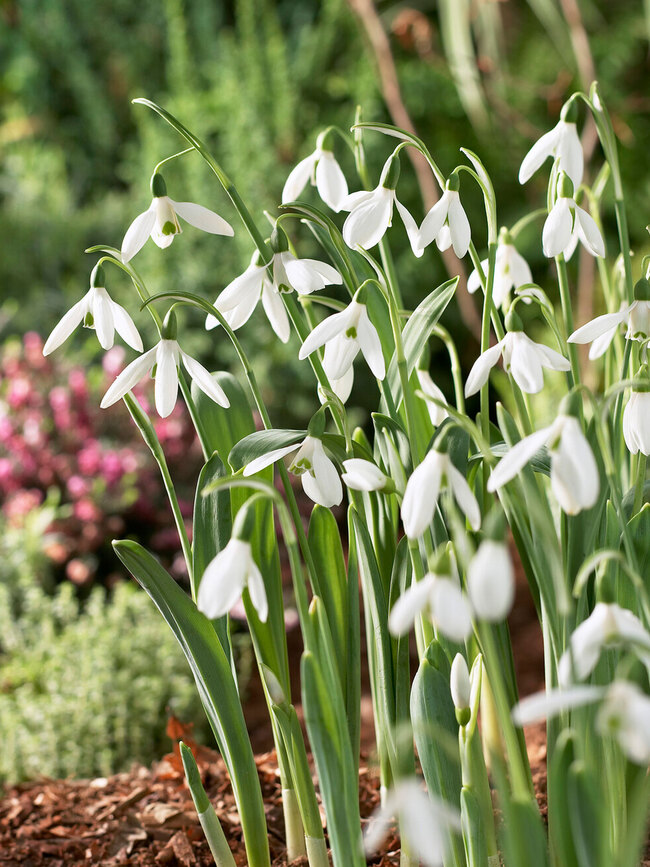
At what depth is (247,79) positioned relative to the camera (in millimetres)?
3559

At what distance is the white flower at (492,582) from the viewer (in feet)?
Answer: 1.61

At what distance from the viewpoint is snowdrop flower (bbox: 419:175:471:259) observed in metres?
0.77

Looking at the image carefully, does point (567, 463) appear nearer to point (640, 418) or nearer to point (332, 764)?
point (640, 418)

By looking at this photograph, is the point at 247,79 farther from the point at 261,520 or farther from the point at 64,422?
the point at 261,520

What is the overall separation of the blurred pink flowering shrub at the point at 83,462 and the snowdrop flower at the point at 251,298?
1.67 m

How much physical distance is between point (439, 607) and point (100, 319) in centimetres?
45

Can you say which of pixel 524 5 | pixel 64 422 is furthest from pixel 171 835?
pixel 524 5

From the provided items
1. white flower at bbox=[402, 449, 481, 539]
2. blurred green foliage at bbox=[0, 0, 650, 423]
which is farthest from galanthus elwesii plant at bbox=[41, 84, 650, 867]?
blurred green foliage at bbox=[0, 0, 650, 423]

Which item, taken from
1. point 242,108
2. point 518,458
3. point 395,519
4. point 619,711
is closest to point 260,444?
point 395,519

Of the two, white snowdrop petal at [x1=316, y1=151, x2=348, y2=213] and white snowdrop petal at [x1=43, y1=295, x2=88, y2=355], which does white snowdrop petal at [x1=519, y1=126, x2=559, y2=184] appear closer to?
white snowdrop petal at [x1=316, y1=151, x2=348, y2=213]

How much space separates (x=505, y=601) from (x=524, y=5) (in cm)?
492

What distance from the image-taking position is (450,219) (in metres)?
0.78

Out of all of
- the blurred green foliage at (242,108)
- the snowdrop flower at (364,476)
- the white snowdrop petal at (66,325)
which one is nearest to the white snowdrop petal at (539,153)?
the snowdrop flower at (364,476)

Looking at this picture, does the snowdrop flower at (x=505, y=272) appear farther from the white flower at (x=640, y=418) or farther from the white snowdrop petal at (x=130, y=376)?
the white snowdrop petal at (x=130, y=376)
